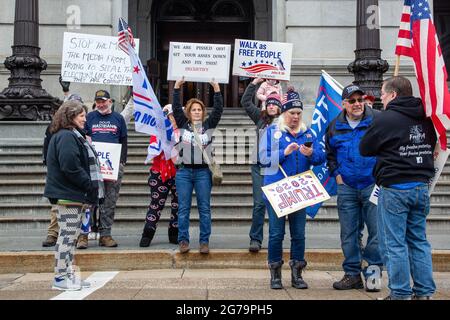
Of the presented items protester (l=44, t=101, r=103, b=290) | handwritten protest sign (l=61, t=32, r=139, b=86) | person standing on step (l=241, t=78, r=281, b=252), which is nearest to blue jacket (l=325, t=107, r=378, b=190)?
person standing on step (l=241, t=78, r=281, b=252)

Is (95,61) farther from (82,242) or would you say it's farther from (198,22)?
(198,22)

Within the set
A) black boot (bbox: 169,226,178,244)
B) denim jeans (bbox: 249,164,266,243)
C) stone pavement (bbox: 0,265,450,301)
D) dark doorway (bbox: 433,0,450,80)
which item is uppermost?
dark doorway (bbox: 433,0,450,80)

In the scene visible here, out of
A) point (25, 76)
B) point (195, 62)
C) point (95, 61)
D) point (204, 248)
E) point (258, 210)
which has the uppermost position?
point (25, 76)

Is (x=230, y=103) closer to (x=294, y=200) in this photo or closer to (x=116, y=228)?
(x=116, y=228)

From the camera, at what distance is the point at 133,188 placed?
10.9 m

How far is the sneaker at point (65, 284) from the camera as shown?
234 inches

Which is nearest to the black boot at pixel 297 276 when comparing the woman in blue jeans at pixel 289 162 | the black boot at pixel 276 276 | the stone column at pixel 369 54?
the woman in blue jeans at pixel 289 162

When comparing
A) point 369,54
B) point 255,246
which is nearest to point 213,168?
point 255,246

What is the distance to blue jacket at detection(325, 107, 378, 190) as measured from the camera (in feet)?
19.6

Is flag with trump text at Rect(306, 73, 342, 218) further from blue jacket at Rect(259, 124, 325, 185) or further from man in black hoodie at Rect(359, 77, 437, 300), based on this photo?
man in black hoodie at Rect(359, 77, 437, 300)

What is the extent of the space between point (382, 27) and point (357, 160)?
1086cm

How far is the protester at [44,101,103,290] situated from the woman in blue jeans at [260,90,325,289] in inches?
73.9

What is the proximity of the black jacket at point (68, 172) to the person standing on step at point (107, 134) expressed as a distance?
1.87 m

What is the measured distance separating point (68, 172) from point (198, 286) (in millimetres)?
1831
